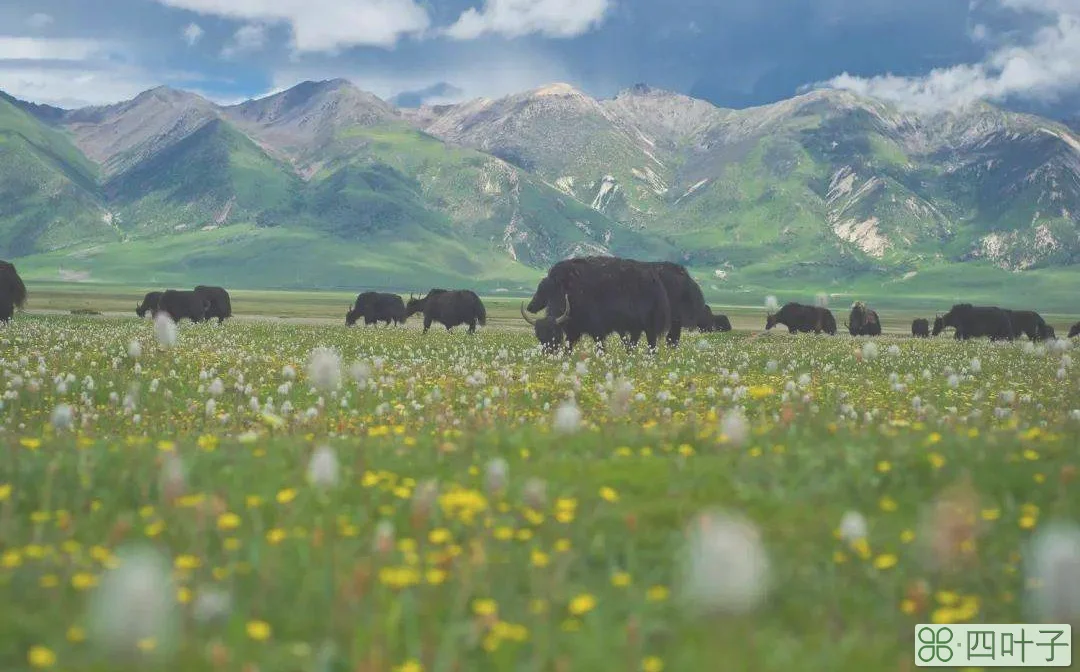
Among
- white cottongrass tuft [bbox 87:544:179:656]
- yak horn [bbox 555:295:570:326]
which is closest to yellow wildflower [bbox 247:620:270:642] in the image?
white cottongrass tuft [bbox 87:544:179:656]

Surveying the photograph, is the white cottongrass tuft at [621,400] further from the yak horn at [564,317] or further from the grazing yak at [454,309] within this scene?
the grazing yak at [454,309]

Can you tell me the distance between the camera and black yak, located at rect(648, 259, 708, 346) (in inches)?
1451

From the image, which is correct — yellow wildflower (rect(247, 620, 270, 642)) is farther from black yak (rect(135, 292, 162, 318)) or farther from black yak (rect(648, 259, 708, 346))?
black yak (rect(135, 292, 162, 318))

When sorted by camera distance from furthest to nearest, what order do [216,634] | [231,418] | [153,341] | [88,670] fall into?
[153,341] < [231,418] < [216,634] < [88,670]

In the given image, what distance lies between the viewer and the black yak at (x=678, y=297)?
121 ft

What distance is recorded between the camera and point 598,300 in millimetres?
32688

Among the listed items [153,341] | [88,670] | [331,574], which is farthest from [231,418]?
[153,341]

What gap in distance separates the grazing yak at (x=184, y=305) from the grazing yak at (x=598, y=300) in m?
41.6

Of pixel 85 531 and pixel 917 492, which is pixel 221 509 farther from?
pixel 917 492

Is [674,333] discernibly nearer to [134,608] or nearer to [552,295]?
[552,295]

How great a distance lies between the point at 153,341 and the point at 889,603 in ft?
96.0

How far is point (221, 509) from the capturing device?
803 cm

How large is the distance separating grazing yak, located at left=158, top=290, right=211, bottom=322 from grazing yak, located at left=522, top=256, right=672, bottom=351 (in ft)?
137

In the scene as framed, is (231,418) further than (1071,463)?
Yes
